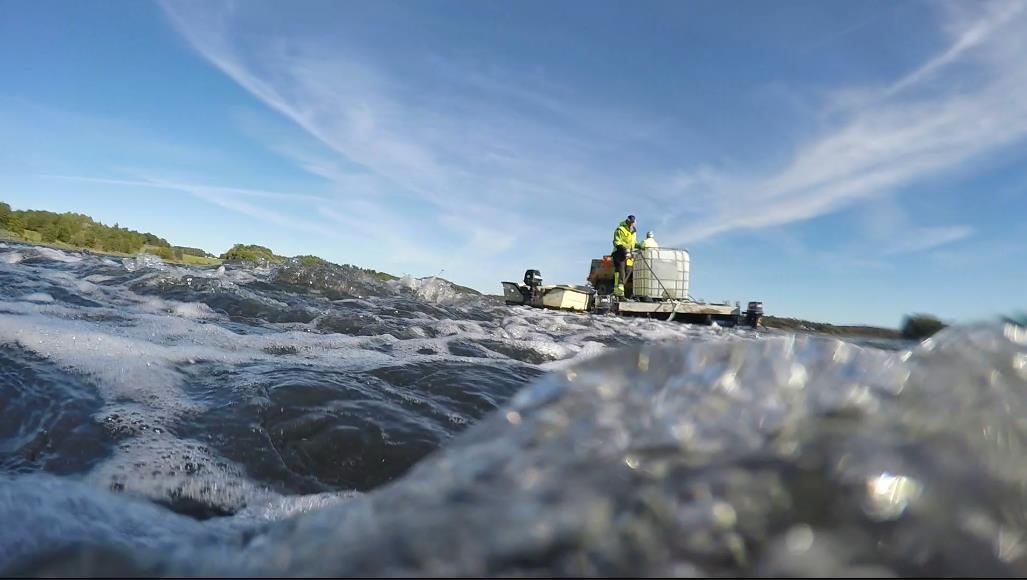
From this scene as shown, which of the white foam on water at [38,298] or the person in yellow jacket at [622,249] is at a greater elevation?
the person in yellow jacket at [622,249]

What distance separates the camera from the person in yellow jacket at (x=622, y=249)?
720 inches

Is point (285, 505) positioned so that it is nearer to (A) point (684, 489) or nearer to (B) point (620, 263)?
(A) point (684, 489)

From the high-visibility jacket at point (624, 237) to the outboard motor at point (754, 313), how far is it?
16.8 feet

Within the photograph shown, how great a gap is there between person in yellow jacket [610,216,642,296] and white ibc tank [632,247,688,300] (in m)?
0.79

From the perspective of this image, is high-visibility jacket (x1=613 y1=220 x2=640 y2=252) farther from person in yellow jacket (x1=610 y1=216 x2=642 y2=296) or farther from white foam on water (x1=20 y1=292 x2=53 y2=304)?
white foam on water (x1=20 y1=292 x2=53 y2=304)

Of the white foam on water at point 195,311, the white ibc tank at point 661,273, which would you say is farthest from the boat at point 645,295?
the white foam on water at point 195,311

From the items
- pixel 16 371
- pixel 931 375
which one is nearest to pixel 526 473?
pixel 931 375

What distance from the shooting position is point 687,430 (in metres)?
0.69

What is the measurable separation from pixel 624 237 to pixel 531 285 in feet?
13.0

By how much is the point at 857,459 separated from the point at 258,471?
2.01 m

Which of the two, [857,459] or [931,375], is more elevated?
[931,375]

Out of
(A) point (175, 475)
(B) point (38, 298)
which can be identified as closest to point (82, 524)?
(A) point (175, 475)

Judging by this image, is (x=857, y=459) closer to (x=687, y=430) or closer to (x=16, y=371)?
(x=687, y=430)

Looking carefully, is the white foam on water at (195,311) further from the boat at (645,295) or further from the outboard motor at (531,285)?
the outboard motor at (531,285)
